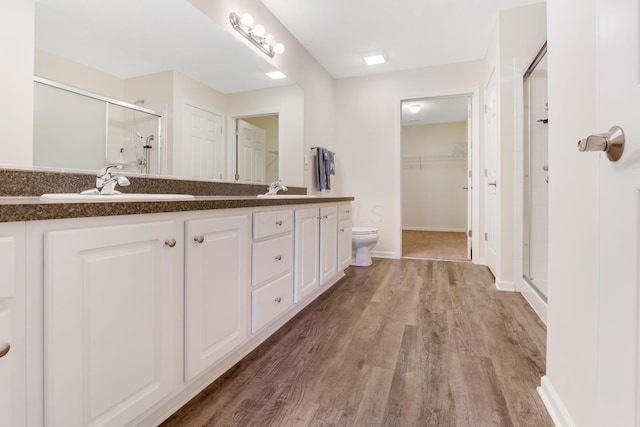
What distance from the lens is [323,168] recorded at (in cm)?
362

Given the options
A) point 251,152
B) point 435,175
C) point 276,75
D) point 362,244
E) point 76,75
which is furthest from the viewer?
point 435,175

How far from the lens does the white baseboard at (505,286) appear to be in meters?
2.62

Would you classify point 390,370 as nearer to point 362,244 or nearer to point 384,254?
point 362,244

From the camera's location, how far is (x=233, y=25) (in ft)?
7.54

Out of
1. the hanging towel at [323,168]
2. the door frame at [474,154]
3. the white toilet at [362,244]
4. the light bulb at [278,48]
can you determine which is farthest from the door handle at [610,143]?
the door frame at [474,154]

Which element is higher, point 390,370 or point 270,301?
point 270,301

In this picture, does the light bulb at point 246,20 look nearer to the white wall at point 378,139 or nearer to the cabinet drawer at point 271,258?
the cabinet drawer at point 271,258

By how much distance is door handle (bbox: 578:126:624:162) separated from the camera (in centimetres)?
62

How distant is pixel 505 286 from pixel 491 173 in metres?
1.11

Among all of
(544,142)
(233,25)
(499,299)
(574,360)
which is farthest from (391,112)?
(574,360)

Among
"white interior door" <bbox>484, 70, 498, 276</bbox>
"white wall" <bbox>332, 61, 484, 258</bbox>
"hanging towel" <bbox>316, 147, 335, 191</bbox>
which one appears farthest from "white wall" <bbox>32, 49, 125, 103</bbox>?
"white wall" <bbox>332, 61, 484, 258</bbox>

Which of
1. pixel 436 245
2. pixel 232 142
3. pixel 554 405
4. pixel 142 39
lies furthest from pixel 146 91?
pixel 436 245

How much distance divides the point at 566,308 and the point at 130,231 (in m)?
1.36

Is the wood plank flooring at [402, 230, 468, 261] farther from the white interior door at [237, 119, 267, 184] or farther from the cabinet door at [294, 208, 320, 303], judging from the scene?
the white interior door at [237, 119, 267, 184]
